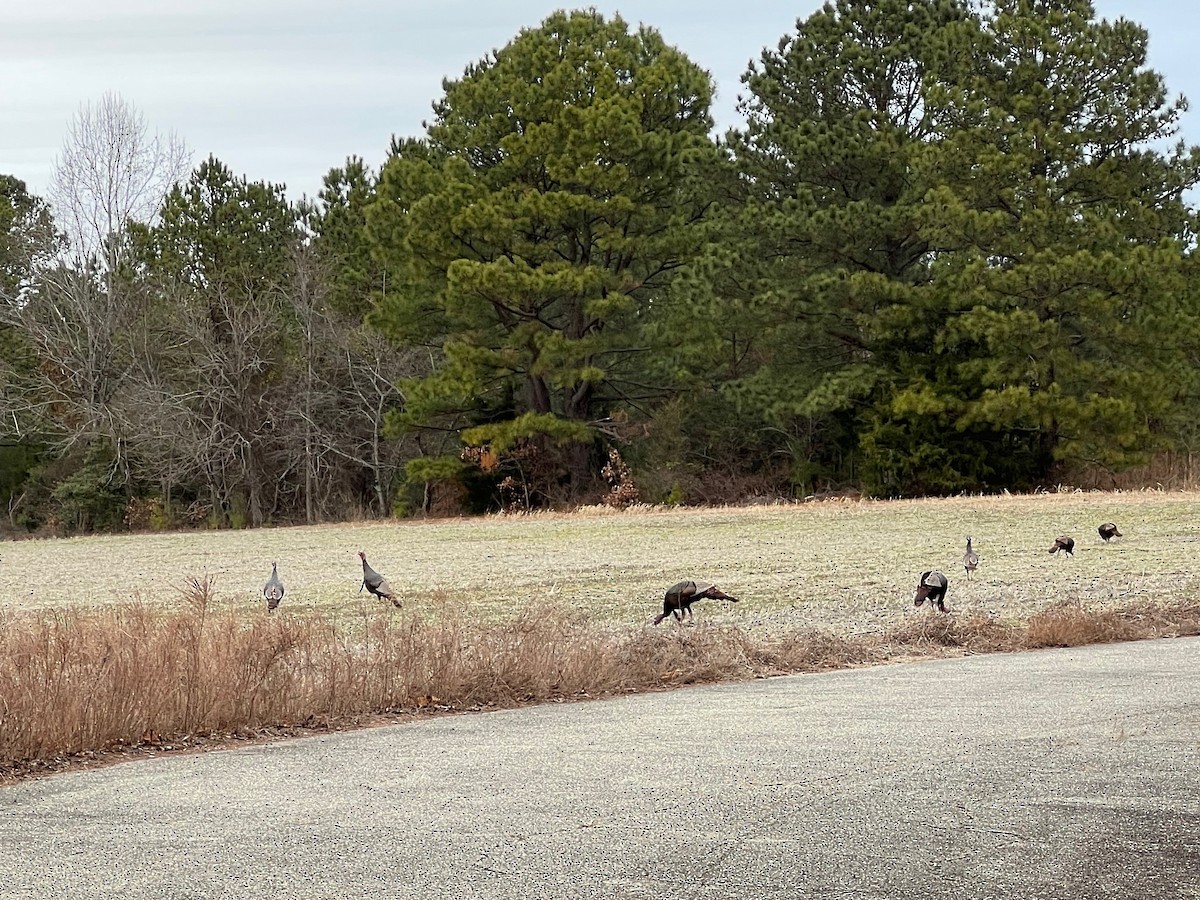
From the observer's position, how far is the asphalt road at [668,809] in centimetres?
636

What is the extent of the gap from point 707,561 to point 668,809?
19156 millimetres

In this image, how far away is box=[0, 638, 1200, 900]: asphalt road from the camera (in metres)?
6.36

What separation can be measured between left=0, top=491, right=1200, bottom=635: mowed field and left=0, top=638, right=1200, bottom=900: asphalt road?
6.23 meters

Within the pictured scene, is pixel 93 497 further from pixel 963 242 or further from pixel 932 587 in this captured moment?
pixel 932 587

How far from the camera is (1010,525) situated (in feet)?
102

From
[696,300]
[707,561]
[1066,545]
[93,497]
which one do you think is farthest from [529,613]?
[93,497]

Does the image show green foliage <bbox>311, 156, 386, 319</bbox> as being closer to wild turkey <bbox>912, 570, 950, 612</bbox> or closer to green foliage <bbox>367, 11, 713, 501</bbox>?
green foliage <bbox>367, 11, 713, 501</bbox>

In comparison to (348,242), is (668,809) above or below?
below

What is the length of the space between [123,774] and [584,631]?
5618mm

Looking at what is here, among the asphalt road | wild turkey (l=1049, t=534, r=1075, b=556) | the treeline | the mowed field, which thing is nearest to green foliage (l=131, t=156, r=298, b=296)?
the treeline

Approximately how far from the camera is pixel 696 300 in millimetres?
42031

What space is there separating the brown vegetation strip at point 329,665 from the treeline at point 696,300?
87.2 ft

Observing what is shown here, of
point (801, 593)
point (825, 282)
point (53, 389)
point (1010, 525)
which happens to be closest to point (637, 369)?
point (825, 282)

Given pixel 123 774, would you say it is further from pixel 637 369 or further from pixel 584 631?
pixel 637 369
